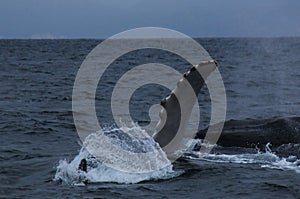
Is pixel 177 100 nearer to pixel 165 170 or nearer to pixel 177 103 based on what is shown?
pixel 177 103

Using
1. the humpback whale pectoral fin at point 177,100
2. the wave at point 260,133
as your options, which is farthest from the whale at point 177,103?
the wave at point 260,133

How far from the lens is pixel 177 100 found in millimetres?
8266

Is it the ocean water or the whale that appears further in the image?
the whale

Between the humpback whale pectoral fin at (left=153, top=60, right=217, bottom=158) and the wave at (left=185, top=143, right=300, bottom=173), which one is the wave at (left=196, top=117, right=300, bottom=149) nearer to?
the wave at (left=185, top=143, right=300, bottom=173)

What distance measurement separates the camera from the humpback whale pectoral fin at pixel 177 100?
321 inches

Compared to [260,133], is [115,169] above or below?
below

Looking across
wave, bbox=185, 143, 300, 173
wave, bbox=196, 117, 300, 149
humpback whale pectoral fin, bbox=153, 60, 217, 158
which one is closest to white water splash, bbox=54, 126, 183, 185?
humpback whale pectoral fin, bbox=153, 60, 217, 158

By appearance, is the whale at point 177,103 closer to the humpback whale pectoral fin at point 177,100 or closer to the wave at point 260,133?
the humpback whale pectoral fin at point 177,100

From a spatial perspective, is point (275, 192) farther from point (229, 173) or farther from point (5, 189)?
point (5, 189)

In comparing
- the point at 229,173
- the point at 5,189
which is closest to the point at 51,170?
the point at 5,189

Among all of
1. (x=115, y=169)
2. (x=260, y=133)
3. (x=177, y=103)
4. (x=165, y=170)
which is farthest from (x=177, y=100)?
(x=260, y=133)

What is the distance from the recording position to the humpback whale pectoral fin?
26.7ft

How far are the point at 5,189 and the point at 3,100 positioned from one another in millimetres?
10340

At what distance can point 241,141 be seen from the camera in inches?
388
